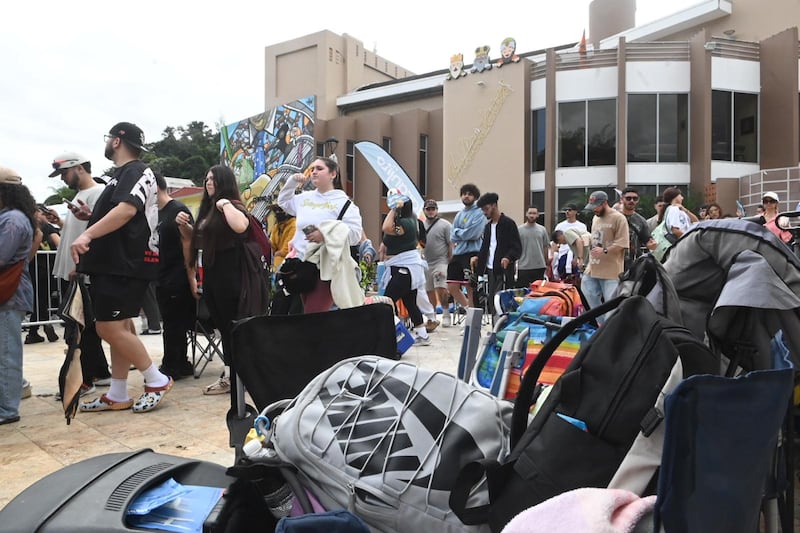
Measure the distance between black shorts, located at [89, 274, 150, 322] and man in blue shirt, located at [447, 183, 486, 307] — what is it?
16.7 ft

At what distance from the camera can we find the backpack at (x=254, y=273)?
4.16 m

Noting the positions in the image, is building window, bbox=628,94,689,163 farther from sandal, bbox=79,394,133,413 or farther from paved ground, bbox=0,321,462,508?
sandal, bbox=79,394,133,413

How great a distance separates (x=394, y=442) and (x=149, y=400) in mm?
3197

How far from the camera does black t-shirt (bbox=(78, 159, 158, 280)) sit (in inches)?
152

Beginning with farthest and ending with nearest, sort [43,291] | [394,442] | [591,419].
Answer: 1. [43,291]
2. [394,442]
3. [591,419]

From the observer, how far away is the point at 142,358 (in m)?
4.06

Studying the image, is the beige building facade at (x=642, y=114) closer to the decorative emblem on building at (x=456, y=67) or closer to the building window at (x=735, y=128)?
the building window at (x=735, y=128)

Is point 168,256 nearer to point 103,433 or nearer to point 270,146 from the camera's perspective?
point 103,433

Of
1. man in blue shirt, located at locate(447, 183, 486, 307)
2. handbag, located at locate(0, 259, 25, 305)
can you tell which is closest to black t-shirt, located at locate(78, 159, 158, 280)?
handbag, located at locate(0, 259, 25, 305)

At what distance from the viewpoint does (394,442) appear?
149 centimetres

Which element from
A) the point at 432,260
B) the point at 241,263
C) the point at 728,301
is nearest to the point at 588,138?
the point at 432,260

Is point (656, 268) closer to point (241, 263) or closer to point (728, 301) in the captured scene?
point (728, 301)

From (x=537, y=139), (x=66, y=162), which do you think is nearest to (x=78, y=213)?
(x=66, y=162)

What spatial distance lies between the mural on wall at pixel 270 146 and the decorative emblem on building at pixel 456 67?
902 cm
